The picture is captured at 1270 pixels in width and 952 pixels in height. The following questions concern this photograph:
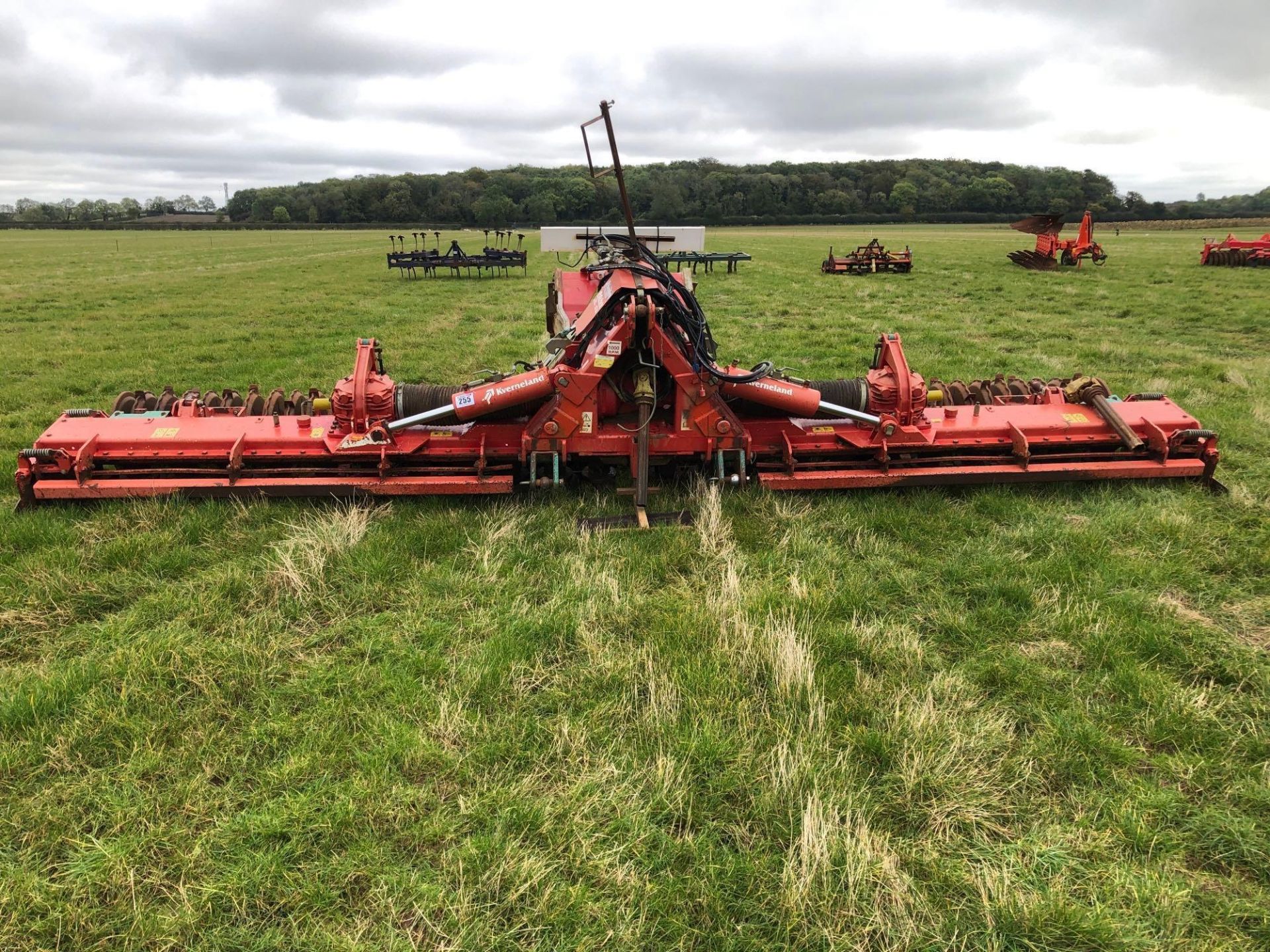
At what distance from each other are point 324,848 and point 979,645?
3320 mm

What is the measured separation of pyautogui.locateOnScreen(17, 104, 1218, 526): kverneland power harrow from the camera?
17.9 ft

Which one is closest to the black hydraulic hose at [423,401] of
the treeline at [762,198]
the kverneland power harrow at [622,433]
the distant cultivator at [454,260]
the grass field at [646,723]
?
the kverneland power harrow at [622,433]

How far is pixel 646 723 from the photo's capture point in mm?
3270

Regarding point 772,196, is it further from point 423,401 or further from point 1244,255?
point 423,401

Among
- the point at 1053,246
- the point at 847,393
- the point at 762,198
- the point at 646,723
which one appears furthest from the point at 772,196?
the point at 646,723

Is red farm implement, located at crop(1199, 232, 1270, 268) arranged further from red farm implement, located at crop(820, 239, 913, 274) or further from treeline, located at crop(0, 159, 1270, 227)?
treeline, located at crop(0, 159, 1270, 227)

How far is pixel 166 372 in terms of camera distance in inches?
412

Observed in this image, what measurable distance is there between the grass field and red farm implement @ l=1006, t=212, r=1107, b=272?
82.1 ft

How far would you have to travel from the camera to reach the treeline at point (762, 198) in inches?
3044

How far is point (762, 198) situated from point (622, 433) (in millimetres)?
86124

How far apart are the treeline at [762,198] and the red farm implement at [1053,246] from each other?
45.2m

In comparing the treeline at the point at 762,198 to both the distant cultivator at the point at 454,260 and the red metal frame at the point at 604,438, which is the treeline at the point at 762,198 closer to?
the distant cultivator at the point at 454,260

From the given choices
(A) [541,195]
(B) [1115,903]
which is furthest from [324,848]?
(A) [541,195]

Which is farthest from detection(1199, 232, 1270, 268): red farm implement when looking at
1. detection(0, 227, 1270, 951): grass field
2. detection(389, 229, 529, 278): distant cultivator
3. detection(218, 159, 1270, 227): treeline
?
detection(218, 159, 1270, 227): treeline
